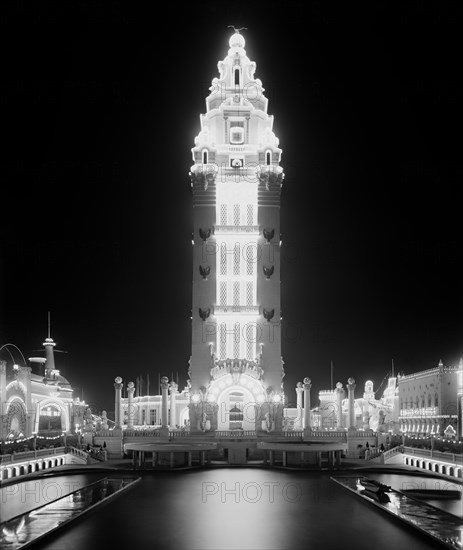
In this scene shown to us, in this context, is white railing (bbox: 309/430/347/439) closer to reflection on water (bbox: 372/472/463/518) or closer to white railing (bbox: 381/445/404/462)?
white railing (bbox: 381/445/404/462)

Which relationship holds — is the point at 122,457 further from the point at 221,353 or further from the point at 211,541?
the point at 211,541

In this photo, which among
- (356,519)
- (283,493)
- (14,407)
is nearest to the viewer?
(356,519)

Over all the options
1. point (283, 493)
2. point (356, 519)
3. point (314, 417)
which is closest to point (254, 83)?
point (314, 417)

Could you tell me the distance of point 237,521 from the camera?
23.8 meters

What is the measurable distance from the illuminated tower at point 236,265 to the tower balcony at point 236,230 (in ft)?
0.31

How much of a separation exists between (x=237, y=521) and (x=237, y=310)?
136 feet

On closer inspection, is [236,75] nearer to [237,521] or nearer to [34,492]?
[34,492]

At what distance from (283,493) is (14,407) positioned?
34205mm

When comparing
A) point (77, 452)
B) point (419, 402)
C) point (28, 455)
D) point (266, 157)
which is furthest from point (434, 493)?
point (419, 402)

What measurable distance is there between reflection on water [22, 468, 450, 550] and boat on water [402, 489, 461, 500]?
2905 millimetres

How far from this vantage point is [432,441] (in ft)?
143

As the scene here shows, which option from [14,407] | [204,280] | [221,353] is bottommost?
[14,407]

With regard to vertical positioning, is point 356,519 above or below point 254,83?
below

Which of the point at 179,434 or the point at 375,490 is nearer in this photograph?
the point at 375,490
